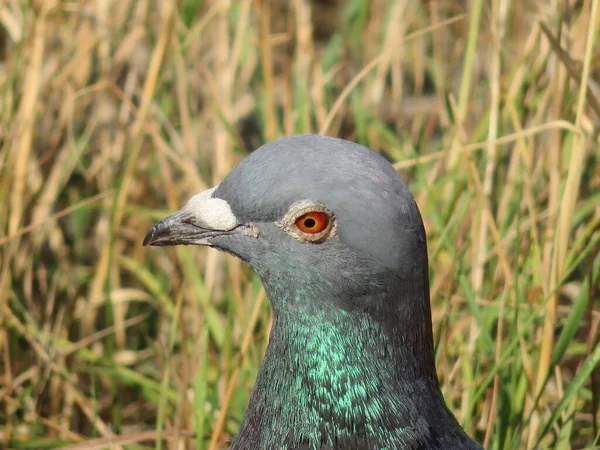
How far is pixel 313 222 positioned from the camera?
205cm

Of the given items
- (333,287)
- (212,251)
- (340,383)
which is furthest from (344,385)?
(212,251)

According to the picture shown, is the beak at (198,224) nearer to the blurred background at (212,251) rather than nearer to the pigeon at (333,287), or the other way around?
the pigeon at (333,287)

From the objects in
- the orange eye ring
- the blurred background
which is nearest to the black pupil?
the orange eye ring

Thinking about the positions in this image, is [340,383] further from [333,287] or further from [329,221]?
[329,221]

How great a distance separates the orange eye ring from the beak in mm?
145

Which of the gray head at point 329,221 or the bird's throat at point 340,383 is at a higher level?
the gray head at point 329,221

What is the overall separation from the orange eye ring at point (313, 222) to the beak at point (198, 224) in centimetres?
14

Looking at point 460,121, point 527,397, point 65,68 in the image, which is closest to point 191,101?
point 65,68

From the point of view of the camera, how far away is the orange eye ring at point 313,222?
2.04 meters

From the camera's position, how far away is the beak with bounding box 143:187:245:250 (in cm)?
217

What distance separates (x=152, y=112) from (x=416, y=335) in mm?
1942

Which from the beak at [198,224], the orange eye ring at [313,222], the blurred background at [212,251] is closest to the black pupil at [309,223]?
the orange eye ring at [313,222]

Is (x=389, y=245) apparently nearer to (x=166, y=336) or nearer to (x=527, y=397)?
(x=527, y=397)

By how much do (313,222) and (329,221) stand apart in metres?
0.03
